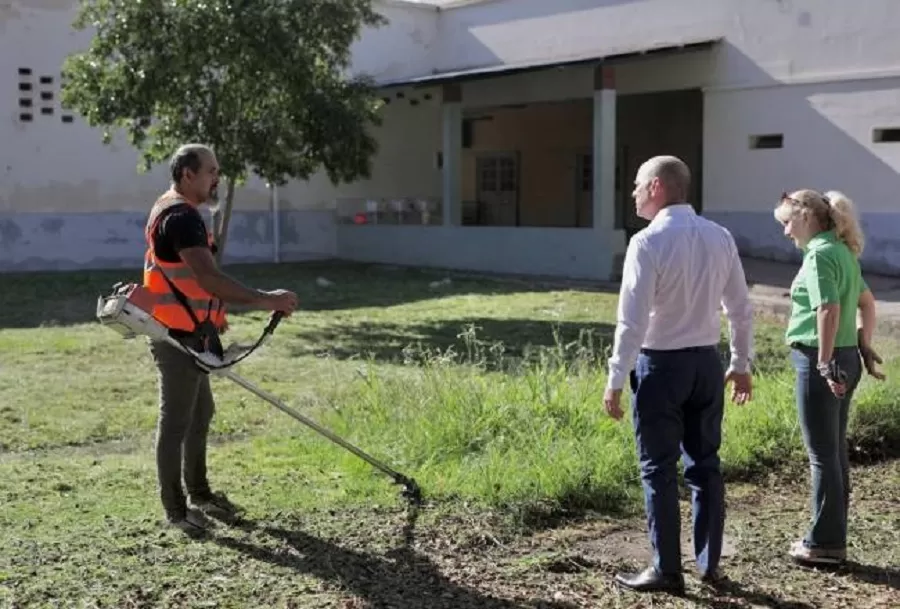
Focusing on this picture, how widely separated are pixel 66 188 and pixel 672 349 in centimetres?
1860

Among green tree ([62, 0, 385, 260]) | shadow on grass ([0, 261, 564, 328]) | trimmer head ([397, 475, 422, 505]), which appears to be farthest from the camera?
shadow on grass ([0, 261, 564, 328])

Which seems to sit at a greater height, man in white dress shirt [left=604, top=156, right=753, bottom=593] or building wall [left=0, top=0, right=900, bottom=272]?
building wall [left=0, top=0, right=900, bottom=272]

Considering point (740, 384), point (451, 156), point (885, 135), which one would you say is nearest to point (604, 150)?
point (451, 156)

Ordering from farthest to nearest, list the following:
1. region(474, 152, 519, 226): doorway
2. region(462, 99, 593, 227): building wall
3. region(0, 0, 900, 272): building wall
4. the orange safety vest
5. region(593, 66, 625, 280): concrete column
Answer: region(474, 152, 519, 226): doorway < region(462, 99, 593, 227): building wall < region(593, 66, 625, 280): concrete column < region(0, 0, 900, 272): building wall < the orange safety vest

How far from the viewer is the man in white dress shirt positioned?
3.98 metres

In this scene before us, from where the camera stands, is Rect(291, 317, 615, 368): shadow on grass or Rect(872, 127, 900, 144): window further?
Rect(872, 127, 900, 144): window

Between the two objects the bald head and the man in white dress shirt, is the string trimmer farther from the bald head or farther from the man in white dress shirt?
the bald head

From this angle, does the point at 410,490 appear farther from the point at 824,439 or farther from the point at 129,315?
the point at 824,439

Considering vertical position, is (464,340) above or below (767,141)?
below

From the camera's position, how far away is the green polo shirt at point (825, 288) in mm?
4387

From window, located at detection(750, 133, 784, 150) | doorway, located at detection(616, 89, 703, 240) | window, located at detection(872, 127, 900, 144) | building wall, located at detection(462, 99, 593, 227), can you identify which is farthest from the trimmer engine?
building wall, located at detection(462, 99, 593, 227)

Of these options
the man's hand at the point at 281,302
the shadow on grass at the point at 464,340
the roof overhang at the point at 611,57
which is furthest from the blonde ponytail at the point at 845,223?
the roof overhang at the point at 611,57

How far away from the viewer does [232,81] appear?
40.4 ft

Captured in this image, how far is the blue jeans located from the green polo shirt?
6cm
